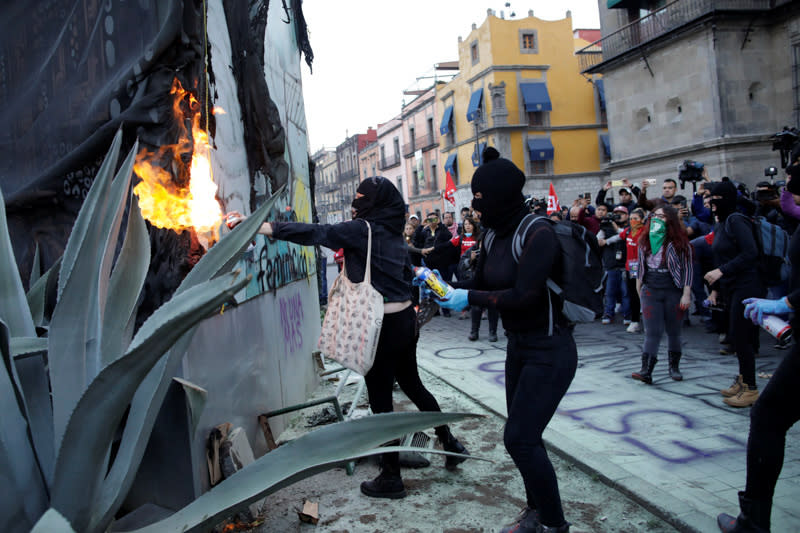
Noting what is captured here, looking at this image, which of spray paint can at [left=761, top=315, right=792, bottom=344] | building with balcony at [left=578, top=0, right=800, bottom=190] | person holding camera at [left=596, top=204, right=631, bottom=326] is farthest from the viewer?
building with balcony at [left=578, top=0, right=800, bottom=190]

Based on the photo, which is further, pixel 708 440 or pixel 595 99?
pixel 595 99

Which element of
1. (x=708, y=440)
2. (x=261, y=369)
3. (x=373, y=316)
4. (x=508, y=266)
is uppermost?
(x=508, y=266)

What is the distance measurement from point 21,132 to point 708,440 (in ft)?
15.8

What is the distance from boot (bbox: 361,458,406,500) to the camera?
353 centimetres

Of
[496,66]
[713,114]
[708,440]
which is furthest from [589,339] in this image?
[496,66]

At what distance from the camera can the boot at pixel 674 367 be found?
5.86m

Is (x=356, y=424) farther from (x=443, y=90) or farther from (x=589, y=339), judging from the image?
(x=443, y=90)

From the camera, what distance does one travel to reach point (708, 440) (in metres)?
4.19

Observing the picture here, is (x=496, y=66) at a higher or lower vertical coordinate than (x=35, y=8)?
higher

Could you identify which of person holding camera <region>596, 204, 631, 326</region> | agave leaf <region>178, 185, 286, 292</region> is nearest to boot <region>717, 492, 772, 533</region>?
agave leaf <region>178, 185, 286, 292</region>

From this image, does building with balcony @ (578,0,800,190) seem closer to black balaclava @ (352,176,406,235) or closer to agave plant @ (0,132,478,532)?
black balaclava @ (352,176,406,235)

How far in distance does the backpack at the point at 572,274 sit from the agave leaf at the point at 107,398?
169cm

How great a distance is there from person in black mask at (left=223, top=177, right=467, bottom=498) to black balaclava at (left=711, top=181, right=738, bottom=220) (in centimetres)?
348

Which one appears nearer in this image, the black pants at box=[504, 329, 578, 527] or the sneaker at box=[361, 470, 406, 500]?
the black pants at box=[504, 329, 578, 527]
